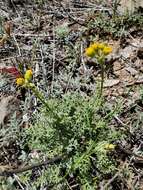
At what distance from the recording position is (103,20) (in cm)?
410

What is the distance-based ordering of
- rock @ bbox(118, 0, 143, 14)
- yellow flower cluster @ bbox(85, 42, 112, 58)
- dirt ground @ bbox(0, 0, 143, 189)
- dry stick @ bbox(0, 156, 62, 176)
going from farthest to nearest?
1. rock @ bbox(118, 0, 143, 14)
2. dirt ground @ bbox(0, 0, 143, 189)
3. dry stick @ bbox(0, 156, 62, 176)
4. yellow flower cluster @ bbox(85, 42, 112, 58)

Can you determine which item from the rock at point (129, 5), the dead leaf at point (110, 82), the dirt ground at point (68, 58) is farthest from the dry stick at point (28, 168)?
the rock at point (129, 5)

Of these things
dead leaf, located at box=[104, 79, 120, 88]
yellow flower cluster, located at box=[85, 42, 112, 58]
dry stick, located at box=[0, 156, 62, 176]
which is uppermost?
yellow flower cluster, located at box=[85, 42, 112, 58]

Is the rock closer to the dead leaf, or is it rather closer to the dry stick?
the dead leaf

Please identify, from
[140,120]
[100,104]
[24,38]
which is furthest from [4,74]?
[140,120]

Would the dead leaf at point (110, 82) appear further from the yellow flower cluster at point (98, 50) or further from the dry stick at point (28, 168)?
the yellow flower cluster at point (98, 50)


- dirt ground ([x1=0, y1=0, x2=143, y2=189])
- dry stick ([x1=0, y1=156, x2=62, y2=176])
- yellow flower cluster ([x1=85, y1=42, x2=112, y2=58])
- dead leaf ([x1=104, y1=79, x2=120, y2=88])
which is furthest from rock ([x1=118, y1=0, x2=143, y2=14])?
dry stick ([x1=0, y1=156, x2=62, y2=176])

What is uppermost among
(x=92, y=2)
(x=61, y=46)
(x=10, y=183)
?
(x=92, y=2)

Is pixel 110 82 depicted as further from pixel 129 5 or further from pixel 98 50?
pixel 98 50

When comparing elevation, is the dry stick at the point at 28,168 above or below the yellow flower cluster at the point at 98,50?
below

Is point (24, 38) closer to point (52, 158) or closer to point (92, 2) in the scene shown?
point (92, 2)

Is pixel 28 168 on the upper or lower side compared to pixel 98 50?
lower

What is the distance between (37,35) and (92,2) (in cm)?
72

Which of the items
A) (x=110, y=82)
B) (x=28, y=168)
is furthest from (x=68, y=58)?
(x=28, y=168)
